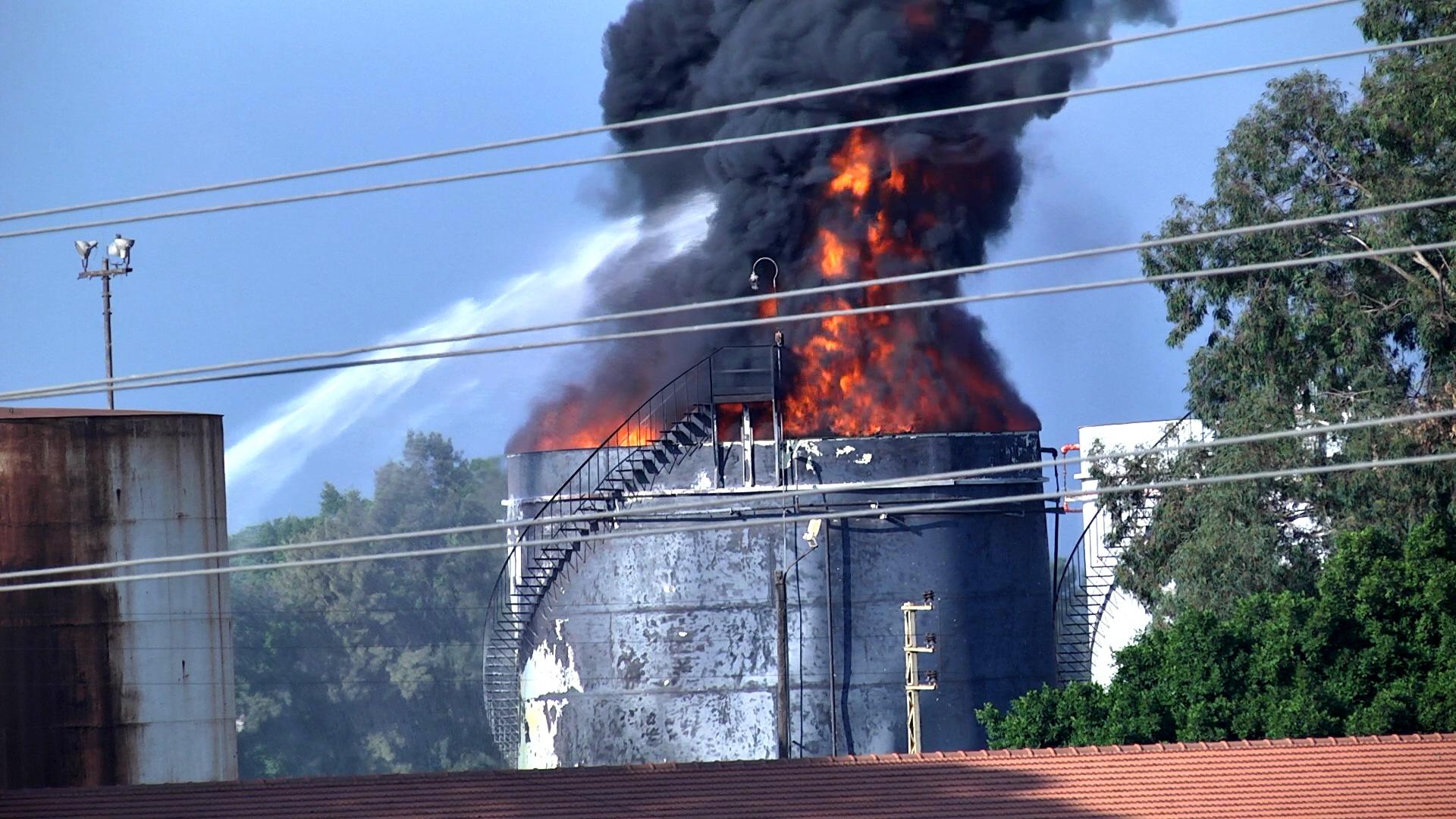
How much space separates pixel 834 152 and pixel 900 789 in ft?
55.9

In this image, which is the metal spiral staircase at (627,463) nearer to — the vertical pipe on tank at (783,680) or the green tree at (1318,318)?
the vertical pipe on tank at (783,680)

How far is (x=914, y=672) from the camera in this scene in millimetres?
27062

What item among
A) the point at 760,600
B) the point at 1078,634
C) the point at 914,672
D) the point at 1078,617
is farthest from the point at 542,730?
the point at 1078,617

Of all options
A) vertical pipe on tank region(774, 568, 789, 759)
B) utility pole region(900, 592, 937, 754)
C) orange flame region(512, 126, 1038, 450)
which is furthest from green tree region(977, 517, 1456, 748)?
orange flame region(512, 126, 1038, 450)

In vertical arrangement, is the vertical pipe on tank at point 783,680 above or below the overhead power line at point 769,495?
below

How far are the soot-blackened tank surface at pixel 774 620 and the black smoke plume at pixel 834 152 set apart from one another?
8.69ft

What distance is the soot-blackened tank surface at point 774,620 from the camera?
27.2 m

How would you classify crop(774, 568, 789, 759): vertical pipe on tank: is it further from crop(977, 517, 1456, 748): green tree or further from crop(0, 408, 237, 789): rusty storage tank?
crop(0, 408, 237, 789): rusty storage tank

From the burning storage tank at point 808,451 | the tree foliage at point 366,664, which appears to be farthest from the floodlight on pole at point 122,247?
the tree foliage at point 366,664

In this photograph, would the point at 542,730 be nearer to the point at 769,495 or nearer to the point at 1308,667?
the point at 1308,667

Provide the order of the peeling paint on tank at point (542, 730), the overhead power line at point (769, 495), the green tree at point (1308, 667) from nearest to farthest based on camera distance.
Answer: the overhead power line at point (769, 495) < the green tree at point (1308, 667) < the peeling paint on tank at point (542, 730)

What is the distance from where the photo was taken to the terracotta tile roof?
17000 mm

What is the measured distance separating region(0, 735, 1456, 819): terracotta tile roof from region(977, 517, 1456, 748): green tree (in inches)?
244

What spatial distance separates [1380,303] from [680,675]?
42.7ft
